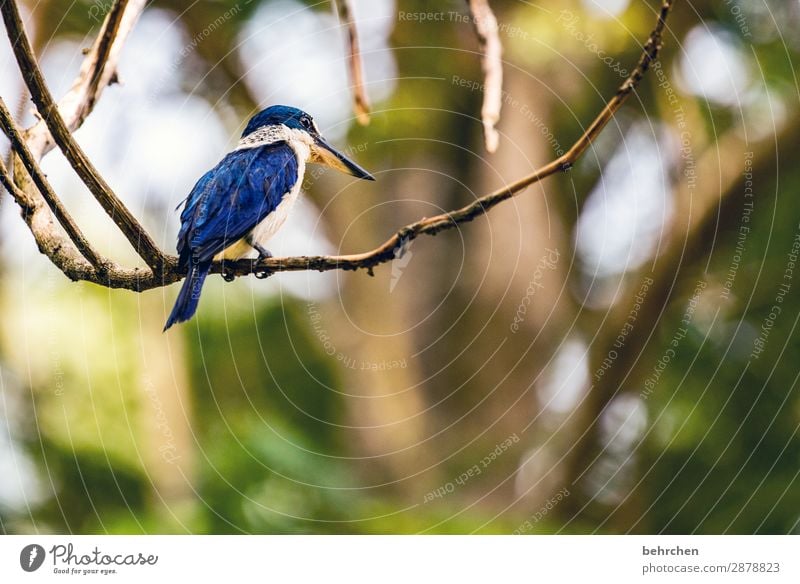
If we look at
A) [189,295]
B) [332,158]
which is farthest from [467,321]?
[189,295]

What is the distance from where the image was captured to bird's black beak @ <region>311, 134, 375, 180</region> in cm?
164

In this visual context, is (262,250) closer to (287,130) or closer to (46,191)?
(287,130)

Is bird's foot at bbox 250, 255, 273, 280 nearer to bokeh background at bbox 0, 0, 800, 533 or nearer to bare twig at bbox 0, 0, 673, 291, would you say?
bare twig at bbox 0, 0, 673, 291

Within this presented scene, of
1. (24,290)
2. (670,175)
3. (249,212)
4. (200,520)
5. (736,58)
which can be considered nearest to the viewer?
(249,212)

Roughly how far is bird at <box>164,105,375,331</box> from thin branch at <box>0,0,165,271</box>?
15 centimetres

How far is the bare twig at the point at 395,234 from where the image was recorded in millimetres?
1082

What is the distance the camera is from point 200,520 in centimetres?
181

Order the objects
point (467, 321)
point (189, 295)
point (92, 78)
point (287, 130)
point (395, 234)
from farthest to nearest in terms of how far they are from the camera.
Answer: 1. point (467, 321)
2. point (287, 130)
3. point (92, 78)
4. point (189, 295)
5. point (395, 234)

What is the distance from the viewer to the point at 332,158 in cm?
168

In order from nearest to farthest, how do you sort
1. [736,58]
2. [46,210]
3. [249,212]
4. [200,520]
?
1. [46,210]
2. [249,212]
3. [200,520]
4. [736,58]

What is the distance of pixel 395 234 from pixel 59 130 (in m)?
0.52

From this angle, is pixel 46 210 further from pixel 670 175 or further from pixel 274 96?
pixel 670 175

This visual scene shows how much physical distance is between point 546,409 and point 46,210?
1435 mm

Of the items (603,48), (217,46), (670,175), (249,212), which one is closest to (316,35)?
(217,46)
